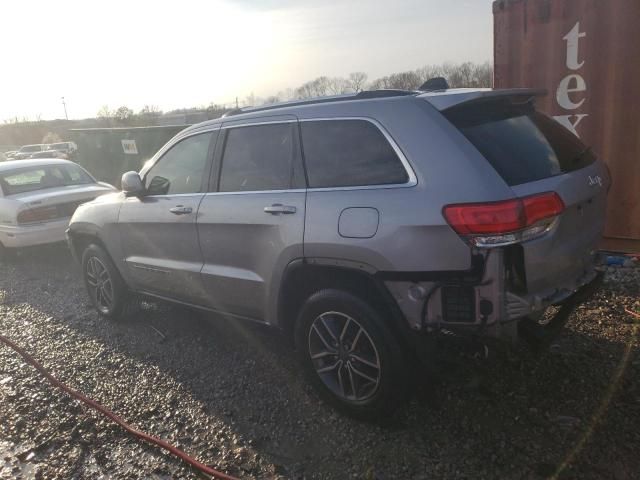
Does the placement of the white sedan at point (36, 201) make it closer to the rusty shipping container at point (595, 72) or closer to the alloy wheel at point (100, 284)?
the alloy wheel at point (100, 284)

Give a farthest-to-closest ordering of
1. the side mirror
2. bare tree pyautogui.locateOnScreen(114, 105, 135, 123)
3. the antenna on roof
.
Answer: bare tree pyautogui.locateOnScreen(114, 105, 135, 123) < the side mirror < the antenna on roof

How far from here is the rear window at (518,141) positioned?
8.65ft

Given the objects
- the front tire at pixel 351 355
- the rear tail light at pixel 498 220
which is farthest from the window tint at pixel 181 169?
the rear tail light at pixel 498 220

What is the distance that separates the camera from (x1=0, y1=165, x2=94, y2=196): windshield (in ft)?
26.3

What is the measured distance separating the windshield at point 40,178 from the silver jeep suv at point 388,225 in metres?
5.30

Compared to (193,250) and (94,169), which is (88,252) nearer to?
(193,250)

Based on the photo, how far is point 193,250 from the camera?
3930 millimetres

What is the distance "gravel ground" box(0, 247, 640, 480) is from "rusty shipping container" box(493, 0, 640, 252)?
1250mm

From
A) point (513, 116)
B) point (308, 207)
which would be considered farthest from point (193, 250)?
point (513, 116)

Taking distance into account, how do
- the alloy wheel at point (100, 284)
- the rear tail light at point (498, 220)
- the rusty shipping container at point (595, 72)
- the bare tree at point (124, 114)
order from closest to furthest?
the rear tail light at point (498, 220)
the alloy wheel at point (100, 284)
the rusty shipping container at point (595, 72)
the bare tree at point (124, 114)

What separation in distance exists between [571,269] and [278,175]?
181 centimetres

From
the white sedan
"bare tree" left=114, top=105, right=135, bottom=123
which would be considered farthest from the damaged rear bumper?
"bare tree" left=114, top=105, right=135, bottom=123

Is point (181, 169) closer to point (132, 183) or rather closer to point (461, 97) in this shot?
point (132, 183)

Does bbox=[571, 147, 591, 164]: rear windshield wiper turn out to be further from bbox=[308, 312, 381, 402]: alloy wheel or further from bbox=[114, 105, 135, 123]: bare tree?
bbox=[114, 105, 135, 123]: bare tree
